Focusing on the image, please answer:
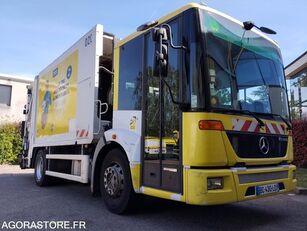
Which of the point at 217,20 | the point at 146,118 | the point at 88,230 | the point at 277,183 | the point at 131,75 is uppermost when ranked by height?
the point at 217,20

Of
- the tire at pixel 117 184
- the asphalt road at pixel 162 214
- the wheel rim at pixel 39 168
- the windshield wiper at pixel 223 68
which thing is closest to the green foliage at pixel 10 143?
the wheel rim at pixel 39 168

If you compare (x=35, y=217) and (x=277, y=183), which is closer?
(x=277, y=183)

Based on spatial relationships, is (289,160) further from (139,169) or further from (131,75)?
(131,75)

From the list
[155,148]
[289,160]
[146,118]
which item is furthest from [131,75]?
[289,160]

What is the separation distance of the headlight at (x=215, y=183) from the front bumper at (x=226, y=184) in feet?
0.14

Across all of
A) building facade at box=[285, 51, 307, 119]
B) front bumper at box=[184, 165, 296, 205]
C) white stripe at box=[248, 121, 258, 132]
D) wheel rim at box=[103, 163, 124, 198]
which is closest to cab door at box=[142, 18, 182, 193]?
front bumper at box=[184, 165, 296, 205]

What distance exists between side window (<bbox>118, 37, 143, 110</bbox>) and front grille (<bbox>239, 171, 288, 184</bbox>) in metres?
1.89

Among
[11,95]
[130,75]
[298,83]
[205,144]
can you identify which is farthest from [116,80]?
[11,95]

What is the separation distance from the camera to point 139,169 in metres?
5.45

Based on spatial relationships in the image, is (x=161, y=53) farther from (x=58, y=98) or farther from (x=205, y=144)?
(x=58, y=98)

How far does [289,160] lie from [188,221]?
182cm

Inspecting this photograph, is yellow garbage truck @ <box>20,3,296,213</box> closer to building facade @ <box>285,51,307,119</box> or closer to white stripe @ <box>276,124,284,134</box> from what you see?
white stripe @ <box>276,124,284,134</box>

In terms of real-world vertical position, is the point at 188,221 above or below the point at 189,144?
below

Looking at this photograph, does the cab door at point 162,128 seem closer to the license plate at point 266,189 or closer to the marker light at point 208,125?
the marker light at point 208,125
